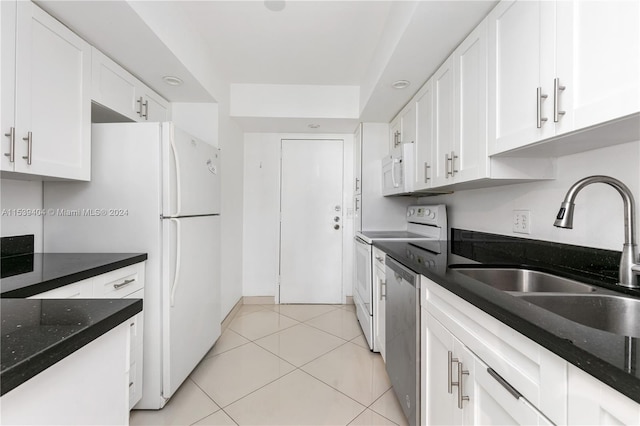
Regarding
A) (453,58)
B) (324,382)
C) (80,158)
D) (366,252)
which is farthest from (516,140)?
(80,158)

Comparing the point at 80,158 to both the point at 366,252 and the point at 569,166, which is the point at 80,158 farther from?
the point at 569,166

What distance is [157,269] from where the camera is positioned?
68.6 inches

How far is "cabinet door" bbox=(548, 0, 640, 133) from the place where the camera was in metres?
0.77

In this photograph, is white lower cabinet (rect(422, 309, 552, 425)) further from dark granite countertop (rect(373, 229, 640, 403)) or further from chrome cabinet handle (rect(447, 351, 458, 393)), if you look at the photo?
dark granite countertop (rect(373, 229, 640, 403))

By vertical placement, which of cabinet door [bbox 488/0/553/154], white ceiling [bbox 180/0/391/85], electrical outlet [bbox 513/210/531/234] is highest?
white ceiling [bbox 180/0/391/85]

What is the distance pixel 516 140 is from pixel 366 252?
157cm

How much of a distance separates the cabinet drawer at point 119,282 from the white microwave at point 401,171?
6.63ft

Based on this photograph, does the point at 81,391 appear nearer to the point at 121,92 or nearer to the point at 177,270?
the point at 177,270

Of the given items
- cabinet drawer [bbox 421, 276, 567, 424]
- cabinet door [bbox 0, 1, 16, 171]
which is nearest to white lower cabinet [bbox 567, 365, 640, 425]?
cabinet drawer [bbox 421, 276, 567, 424]

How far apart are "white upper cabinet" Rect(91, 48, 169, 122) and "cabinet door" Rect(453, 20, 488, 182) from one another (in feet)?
7.09

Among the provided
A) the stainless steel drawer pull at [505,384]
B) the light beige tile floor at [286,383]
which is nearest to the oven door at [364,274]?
the light beige tile floor at [286,383]

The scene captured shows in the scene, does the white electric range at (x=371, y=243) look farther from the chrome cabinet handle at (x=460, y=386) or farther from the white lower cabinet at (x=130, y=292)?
the white lower cabinet at (x=130, y=292)

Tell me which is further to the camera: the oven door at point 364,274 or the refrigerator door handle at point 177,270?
the oven door at point 364,274

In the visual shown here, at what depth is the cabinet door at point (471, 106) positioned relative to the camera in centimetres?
143
